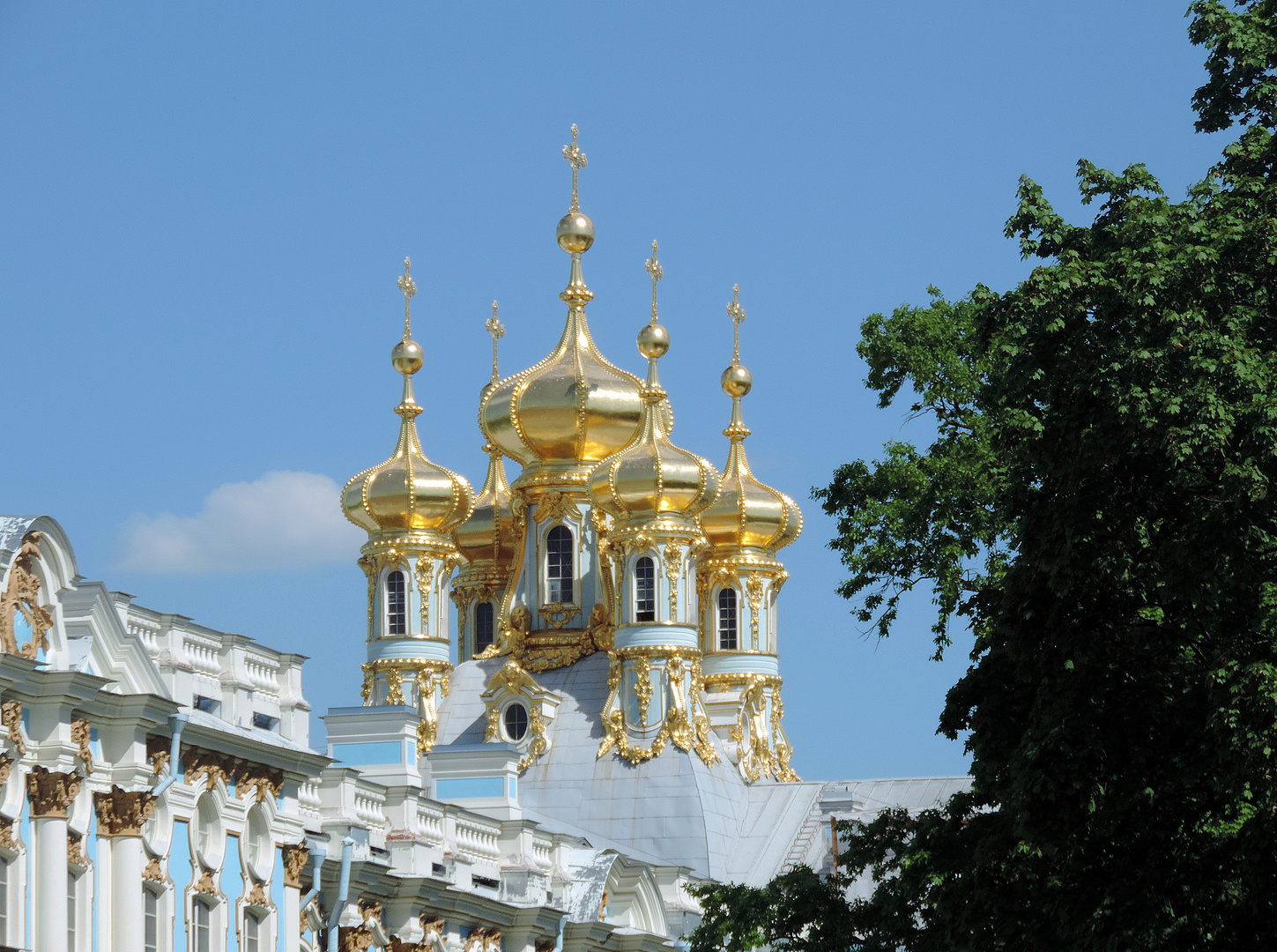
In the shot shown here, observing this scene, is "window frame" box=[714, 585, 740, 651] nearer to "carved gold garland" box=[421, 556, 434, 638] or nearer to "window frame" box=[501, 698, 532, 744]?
"window frame" box=[501, 698, 532, 744]

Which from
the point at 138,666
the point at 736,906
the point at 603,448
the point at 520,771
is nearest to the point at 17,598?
the point at 138,666

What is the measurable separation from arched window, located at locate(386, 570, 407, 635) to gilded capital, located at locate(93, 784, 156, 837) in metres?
34.6

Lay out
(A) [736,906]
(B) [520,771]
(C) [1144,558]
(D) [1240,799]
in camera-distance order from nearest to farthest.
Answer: (D) [1240,799], (C) [1144,558], (A) [736,906], (B) [520,771]

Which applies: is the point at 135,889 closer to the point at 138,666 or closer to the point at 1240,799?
the point at 138,666

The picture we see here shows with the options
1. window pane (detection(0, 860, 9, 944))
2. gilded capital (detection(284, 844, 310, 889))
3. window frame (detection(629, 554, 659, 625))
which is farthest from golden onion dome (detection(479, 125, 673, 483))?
window pane (detection(0, 860, 9, 944))

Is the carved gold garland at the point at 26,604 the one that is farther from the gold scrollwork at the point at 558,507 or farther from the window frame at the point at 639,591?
the gold scrollwork at the point at 558,507

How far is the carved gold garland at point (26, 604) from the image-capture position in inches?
1017

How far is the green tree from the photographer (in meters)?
21.2

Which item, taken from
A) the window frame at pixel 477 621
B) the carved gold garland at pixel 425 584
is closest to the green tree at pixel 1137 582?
the carved gold garland at pixel 425 584

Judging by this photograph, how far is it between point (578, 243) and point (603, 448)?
5.45 meters

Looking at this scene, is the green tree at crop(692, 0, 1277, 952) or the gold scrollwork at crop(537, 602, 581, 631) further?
the gold scrollwork at crop(537, 602, 581, 631)

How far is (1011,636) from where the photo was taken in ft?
74.5

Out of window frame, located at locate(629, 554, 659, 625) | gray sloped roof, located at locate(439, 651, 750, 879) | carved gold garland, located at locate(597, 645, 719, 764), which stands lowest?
gray sloped roof, located at locate(439, 651, 750, 879)

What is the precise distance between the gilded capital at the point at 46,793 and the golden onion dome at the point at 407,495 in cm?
3601
